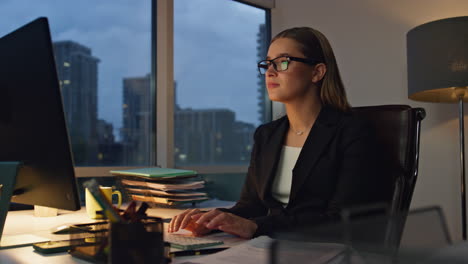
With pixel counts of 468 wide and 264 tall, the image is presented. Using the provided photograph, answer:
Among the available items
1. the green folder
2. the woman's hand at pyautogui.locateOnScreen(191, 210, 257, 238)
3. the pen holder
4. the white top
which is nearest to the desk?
the woman's hand at pyautogui.locateOnScreen(191, 210, 257, 238)

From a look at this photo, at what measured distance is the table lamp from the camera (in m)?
1.80

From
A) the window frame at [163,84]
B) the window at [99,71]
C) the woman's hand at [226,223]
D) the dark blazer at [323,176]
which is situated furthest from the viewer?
the window frame at [163,84]

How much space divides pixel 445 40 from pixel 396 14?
73 cm

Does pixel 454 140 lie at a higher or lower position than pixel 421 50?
lower

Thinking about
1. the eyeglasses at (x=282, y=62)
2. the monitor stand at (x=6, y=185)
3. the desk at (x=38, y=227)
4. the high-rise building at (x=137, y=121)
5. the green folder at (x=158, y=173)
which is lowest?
the desk at (x=38, y=227)

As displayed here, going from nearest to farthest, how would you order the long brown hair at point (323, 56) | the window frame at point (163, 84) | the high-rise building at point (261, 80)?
1. the long brown hair at point (323, 56)
2. the window frame at point (163, 84)
3. the high-rise building at point (261, 80)

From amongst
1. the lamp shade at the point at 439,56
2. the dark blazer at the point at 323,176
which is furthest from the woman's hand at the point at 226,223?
the lamp shade at the point at 439,56

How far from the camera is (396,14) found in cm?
250

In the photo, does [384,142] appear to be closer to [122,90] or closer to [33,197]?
[33,197]

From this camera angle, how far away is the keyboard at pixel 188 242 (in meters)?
0.90

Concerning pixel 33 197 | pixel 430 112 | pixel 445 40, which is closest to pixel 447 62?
pixel 445 40

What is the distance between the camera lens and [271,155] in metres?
1.54

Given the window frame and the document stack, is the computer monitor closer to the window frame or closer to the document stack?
the document stack

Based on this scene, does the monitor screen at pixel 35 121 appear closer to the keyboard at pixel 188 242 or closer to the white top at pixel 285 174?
the keyboard at pixel 188 242
